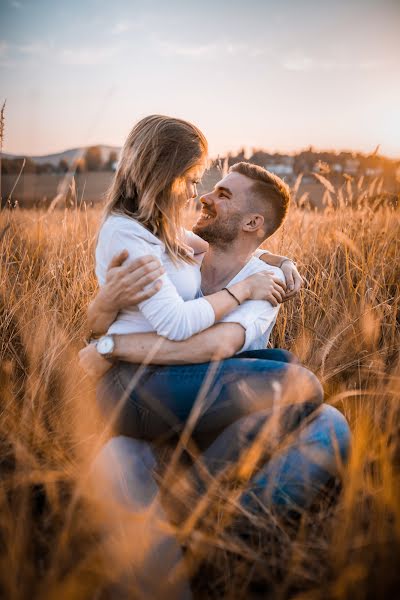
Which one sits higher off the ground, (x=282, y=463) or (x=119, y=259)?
(x=119, y=259)

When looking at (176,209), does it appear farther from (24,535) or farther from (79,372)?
(24,535)

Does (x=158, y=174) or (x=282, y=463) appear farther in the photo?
(x=158, y=174)

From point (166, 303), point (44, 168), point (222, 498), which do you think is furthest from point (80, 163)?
point (44, 168)

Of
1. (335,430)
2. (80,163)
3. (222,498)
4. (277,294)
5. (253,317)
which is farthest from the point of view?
(80,163)

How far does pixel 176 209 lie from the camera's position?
1.93 m

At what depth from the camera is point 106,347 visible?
1804 millimetres

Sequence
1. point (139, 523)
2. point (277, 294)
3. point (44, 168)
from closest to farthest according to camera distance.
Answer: point (139, 523)
point (277, 294)
point (44, 168)

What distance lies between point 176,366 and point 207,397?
0.18 metres

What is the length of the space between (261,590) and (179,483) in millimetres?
420

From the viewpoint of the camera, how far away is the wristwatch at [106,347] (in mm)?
1798

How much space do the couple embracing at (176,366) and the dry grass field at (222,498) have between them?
130 mm

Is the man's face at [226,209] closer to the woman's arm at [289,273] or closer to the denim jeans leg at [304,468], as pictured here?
the woman's arm at [289,273]

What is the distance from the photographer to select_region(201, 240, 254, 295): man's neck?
2.60 m

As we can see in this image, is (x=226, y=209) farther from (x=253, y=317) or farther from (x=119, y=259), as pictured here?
(x=119, y=259)
